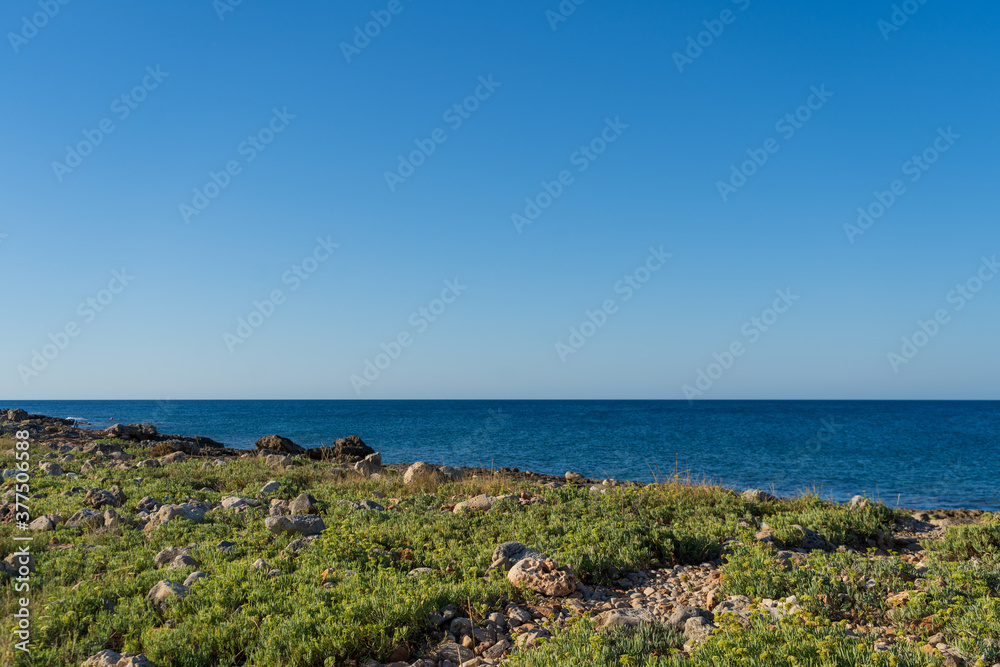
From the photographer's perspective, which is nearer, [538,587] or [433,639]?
[433,639]

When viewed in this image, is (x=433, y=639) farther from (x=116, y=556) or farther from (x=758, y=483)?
(x=758, y=483)

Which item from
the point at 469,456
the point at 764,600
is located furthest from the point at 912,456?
the point at 764,600

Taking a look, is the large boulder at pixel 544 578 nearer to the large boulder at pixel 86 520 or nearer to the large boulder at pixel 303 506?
the large boulder at pixel 303 506

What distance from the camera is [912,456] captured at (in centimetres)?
3838

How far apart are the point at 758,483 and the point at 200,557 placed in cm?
2440

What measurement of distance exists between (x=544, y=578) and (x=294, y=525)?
4820 millimetres

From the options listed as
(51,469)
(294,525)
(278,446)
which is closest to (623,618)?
(294,525)

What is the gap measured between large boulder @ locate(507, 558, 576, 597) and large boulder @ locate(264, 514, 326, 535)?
4.08 meters

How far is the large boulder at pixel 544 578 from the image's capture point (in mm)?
7078

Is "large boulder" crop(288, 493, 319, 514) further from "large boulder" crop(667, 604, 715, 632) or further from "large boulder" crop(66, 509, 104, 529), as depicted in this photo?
"large boulder" crop(667, 604, 715, 632)

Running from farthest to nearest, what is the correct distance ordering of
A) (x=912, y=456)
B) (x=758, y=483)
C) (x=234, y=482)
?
(x=912, y=456) → (x=758, y=483) → (x=234, y=482)

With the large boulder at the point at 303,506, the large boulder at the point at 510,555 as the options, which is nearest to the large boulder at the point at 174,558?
the large boulder at the point at 303,506

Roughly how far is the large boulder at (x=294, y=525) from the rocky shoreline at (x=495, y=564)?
0.03 metres

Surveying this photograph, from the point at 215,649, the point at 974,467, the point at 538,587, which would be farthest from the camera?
the point at 974,467
